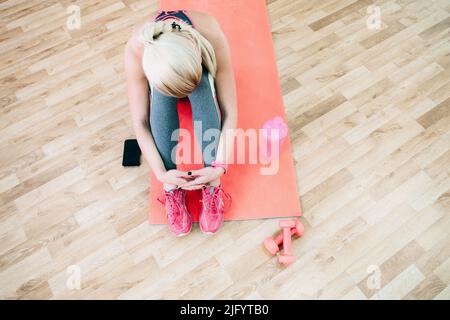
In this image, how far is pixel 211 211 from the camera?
1374 mm

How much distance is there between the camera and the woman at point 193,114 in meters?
1.18

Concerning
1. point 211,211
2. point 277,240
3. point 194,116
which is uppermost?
point 194,116

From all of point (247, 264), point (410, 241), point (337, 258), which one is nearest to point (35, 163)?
point (247, 264)

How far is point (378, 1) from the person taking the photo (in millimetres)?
2045

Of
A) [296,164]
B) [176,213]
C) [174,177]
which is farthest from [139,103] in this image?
[296,164]

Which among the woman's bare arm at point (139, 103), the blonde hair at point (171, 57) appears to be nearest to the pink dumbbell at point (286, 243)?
the woman's bare arm at point (139, 103)

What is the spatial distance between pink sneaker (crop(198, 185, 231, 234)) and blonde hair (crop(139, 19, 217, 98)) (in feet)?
1.62

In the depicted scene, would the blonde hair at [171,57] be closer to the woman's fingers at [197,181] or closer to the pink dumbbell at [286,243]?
the woman's fingers at [197,181]

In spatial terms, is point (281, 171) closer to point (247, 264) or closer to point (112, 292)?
point (247, 264)

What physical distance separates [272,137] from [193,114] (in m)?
0.45

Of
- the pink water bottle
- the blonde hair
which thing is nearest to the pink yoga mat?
the pink water bottle

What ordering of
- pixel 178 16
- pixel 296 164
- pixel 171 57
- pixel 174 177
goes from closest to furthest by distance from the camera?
pixel 171 57 < pixel 178 16 < pixel 174 177 < pixel 296 164

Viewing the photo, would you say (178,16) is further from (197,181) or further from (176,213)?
(176,213)

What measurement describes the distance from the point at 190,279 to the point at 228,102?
28.4 inches
